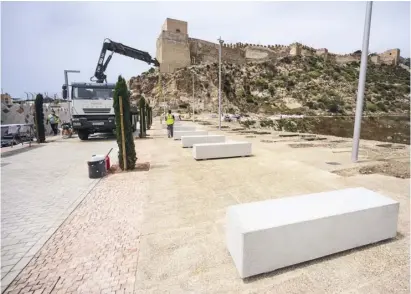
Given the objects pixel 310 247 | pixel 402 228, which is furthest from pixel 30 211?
pixel 402 228

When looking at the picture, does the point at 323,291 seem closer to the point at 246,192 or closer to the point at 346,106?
the point at 246,192

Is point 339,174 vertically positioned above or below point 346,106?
below

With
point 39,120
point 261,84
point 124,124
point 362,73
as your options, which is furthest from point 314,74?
point 124,124

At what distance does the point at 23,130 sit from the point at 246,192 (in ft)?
51.9

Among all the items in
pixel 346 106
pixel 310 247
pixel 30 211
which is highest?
pixel 346 106

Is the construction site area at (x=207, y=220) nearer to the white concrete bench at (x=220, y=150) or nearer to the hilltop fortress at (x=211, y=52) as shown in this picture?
the white concrete bench at (x=220, y=150)

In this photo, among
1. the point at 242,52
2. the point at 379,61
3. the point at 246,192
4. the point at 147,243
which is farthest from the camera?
the point at 379,61

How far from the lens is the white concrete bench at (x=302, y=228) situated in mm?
2561

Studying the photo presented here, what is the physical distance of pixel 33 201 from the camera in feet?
16.2

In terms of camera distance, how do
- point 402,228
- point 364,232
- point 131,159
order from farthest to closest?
point 131,159 → point 402,228 → point 364,232

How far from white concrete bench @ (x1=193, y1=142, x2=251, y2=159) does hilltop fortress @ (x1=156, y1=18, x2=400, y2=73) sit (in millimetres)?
52862

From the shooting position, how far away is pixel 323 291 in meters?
2.37

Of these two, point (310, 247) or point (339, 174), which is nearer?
point (310, 247)

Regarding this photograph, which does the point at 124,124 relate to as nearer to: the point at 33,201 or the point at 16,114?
the point at 33,201
